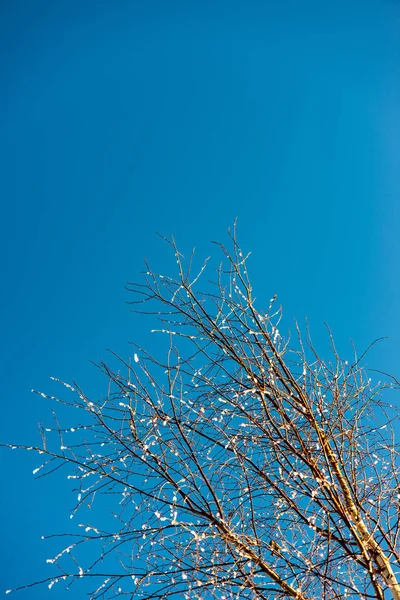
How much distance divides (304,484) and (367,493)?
0.31m

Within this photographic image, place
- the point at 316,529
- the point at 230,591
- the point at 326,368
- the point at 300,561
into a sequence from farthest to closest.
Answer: the point at 326,368 → the point at 300,561 → the point at 316,529 → the point at 230,591

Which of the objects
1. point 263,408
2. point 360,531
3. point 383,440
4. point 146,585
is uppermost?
point 263,408

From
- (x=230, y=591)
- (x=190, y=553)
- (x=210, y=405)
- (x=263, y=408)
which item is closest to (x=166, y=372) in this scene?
(x=210, y=405)

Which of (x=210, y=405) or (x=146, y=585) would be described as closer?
(x=146, y=585)

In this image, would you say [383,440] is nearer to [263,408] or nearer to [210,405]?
[263,408]

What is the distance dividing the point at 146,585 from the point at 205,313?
1.30 metres

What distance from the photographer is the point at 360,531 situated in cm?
242

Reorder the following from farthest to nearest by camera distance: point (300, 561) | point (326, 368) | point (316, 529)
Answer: point (326, 368), point (300, 561), point (316, 529)

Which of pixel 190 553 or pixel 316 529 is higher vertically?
pixel 190 553

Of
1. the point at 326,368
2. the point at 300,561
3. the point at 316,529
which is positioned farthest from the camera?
the point at 326,368

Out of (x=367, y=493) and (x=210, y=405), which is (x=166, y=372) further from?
(x=367, y=493)

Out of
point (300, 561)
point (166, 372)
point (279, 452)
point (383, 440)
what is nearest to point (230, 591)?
point (300, 561)

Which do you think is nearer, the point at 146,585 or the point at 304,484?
the point at 146,585

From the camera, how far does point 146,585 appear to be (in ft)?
7.76
